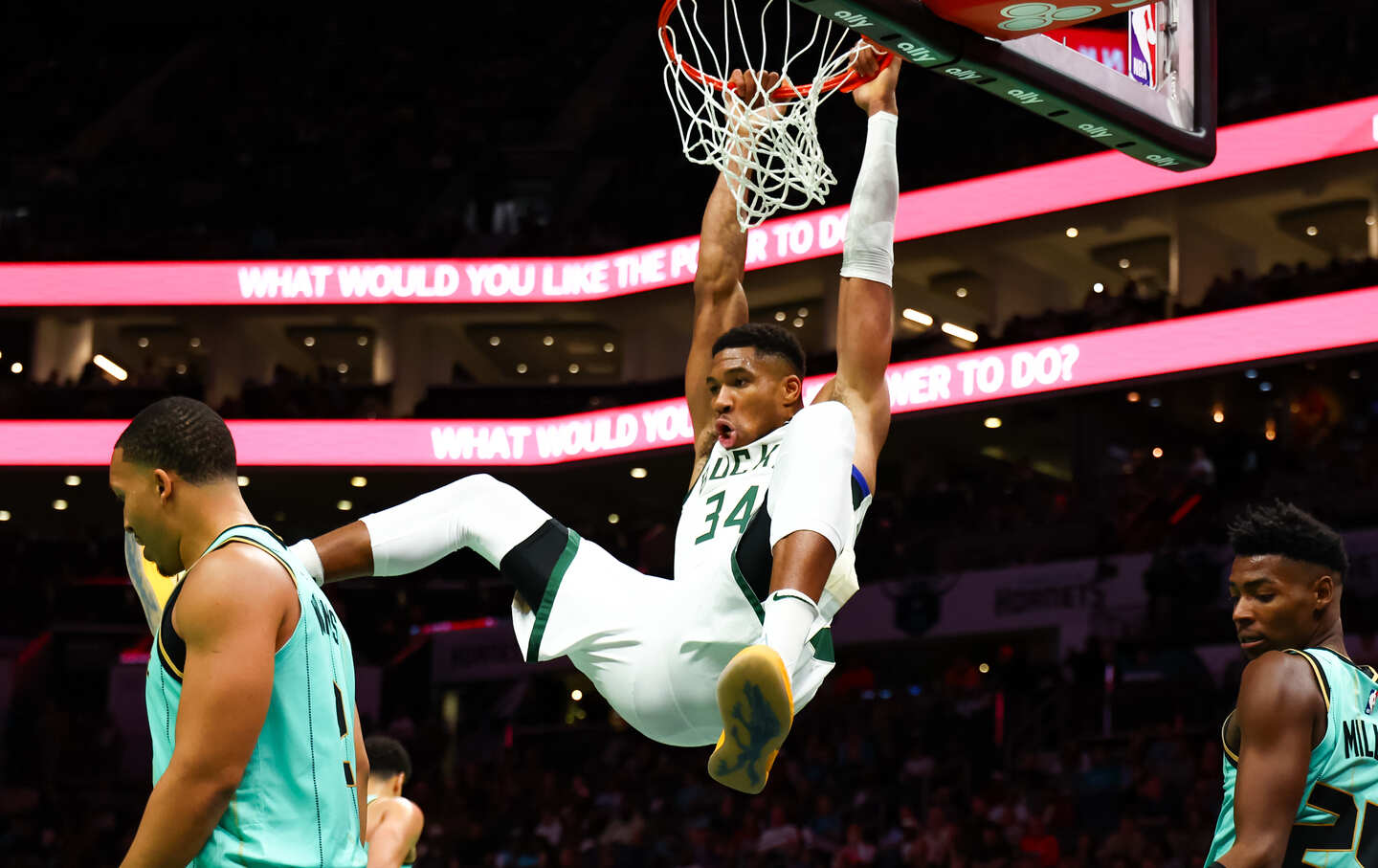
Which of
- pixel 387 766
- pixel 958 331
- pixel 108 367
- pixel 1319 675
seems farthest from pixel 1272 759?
pixel 108 367

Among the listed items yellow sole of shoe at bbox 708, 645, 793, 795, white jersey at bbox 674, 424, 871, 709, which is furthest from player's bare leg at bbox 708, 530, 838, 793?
white jersey at bbox 674, 424, 871, 709

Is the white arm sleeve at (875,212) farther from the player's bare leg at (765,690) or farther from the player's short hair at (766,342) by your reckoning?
the player's bare leg at (765,690)

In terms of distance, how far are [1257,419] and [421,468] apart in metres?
10.0

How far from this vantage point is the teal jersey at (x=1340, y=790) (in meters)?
3.76

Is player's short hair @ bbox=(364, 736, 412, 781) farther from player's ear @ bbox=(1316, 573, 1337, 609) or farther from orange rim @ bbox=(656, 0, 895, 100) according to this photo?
player's ear @ bbox=(1316, 573, 1337, 609)

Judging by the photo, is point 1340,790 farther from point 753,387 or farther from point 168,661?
point 168,661

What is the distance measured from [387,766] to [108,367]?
762 inches

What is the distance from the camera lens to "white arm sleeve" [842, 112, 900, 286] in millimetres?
5180

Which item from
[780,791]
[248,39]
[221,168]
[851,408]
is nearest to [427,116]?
[221,168]

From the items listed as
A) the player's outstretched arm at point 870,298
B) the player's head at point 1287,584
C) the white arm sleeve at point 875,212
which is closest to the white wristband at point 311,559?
the player's outstretched arm at point 870,298

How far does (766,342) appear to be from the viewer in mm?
4961

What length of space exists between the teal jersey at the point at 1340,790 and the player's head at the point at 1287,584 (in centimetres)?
13

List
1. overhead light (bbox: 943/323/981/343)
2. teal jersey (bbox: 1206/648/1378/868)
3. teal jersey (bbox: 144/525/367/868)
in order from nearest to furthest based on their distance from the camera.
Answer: teal jersey (bbox: 144/525/367/868) < teal jersey (bbox: 1206/648/1378/868) < overhead light (bbox: 943/323/981/343)

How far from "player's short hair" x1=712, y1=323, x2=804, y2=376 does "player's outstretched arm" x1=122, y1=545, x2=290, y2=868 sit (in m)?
2.17
